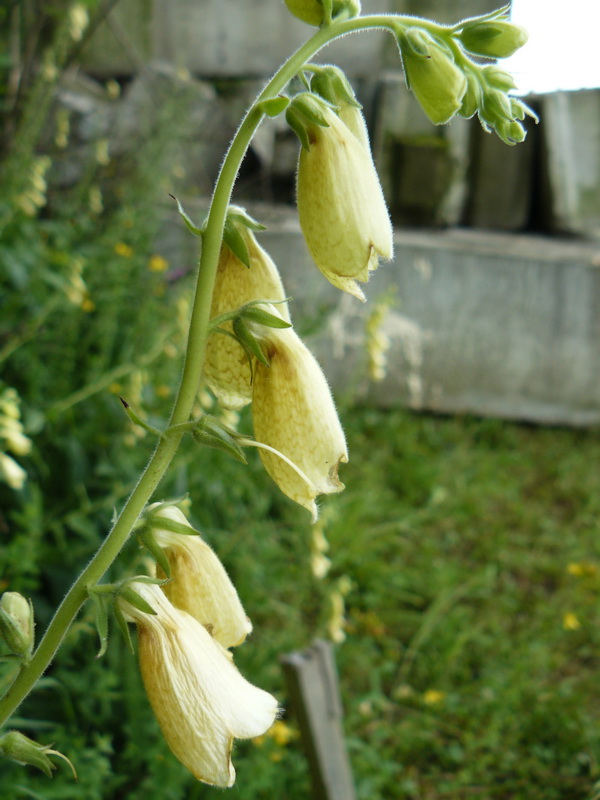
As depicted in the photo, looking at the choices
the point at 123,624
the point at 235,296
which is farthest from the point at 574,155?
the point at 123,624

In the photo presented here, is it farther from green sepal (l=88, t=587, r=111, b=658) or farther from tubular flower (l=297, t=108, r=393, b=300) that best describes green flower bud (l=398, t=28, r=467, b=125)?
green sepal (l=88, t=587, r=111, b=658)

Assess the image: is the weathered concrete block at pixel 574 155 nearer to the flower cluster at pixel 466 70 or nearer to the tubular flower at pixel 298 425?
the flower cluster at pixel 466 70

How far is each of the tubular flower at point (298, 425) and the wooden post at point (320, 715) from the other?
2.88 ft

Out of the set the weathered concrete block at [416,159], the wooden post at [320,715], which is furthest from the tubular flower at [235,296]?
the weathered concrete block at [416,159]

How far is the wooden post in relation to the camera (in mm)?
1478

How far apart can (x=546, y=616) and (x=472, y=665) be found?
1.16 feet

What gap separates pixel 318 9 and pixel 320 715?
1254 mm

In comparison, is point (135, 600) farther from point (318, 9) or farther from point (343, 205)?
point (318, 9)

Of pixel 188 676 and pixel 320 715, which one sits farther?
pixel 320 715

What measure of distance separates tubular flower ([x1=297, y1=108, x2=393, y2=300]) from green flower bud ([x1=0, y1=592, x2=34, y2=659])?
0.40 meters

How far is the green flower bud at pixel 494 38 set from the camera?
677 mm

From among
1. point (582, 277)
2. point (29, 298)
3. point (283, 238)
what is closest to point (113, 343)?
point (29, 298)

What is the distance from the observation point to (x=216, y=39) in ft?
14.3

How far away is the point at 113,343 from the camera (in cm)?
255
